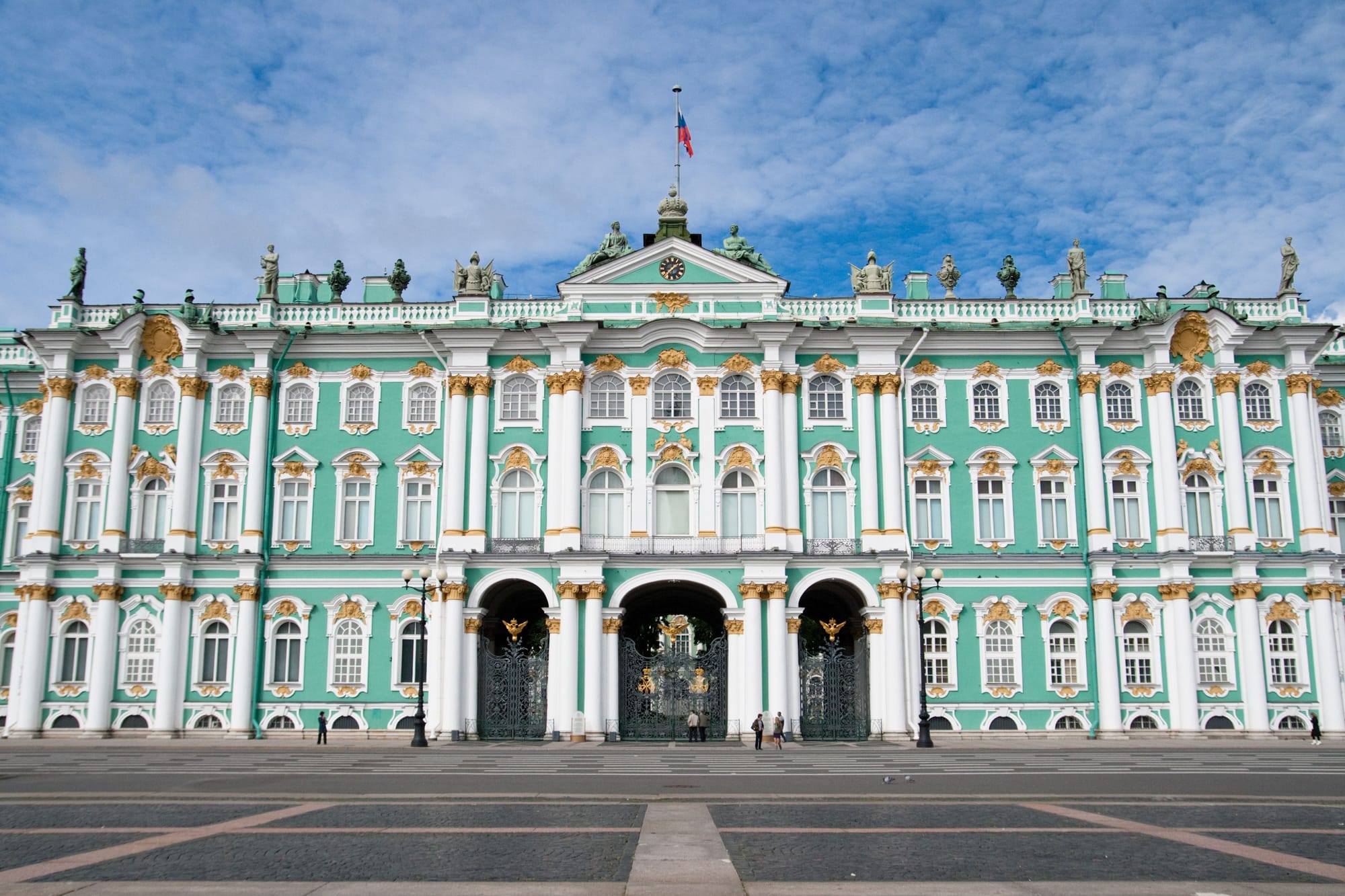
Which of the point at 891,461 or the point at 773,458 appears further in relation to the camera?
the point at 891,461

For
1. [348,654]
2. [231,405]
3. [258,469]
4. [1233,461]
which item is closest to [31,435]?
[231,405]

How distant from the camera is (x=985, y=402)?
155 ft

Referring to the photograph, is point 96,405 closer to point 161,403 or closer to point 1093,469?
point 161,403

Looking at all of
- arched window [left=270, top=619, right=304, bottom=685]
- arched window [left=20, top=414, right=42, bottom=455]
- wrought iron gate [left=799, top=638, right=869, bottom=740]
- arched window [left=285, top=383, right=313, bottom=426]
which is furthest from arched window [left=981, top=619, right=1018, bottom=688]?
arched window [left=20, top=414, right=42, bottom=455]

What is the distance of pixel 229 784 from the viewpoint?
24.4 m

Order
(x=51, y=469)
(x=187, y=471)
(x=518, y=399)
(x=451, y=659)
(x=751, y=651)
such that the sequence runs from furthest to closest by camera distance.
A: (x=518, y=399)
(x=51, y=469)
(x=187, y=471)
(x=451, y=659)
(x=751, y=651)

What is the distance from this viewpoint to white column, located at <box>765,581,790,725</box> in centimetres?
4306

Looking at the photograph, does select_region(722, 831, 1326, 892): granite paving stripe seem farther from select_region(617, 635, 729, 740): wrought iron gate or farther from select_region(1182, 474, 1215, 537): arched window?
select_region(1182, 474, 1215, 537): arched window

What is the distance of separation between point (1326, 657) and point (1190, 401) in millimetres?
10557

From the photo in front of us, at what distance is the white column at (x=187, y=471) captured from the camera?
45.8 meters

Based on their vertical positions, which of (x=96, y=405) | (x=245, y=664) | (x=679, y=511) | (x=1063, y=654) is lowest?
(x=245, y=664)

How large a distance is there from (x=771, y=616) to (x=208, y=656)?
2119 centimetres

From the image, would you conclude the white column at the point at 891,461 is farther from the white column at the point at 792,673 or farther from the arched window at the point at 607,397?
the arched window at the point at 607,397

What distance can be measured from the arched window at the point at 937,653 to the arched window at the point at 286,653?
918 inches
